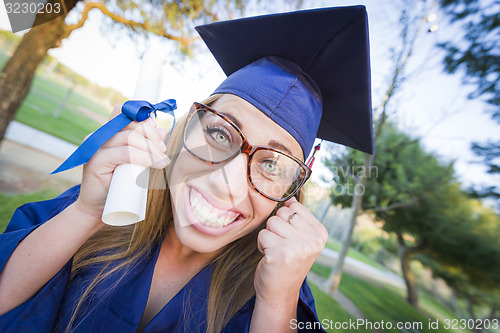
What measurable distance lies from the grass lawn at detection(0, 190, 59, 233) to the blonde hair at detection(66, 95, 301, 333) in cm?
302

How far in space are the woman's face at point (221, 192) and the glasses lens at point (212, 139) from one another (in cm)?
5

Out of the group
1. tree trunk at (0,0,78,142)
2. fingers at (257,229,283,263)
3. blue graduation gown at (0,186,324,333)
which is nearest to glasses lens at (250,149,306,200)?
fingers at (257,229,283,263)

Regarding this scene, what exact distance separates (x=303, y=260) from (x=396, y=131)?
7.45 meters

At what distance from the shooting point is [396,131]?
700 cm

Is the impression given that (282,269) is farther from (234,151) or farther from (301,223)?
(234,151)

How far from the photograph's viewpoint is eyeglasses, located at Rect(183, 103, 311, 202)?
1.25 meters

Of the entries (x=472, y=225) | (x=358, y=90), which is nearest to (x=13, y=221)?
(x=358, y=90)

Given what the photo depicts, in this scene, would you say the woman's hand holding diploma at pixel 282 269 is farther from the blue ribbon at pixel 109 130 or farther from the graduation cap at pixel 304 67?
the blue ribbon at pixel 109 130

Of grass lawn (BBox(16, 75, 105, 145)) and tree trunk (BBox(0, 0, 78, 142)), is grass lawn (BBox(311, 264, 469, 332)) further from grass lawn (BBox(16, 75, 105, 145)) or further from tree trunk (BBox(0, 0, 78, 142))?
grass lawn (BBox(16, 75, 105, 145))

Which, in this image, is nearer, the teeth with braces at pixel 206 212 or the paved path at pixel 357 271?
the teeth with braces at pixel 206 212

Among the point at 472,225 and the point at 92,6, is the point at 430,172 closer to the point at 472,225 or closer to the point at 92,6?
the point at 472,225

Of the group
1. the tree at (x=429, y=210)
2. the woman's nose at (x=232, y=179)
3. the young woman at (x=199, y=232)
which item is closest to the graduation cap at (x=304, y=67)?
the young woman at (x=199, y=232)

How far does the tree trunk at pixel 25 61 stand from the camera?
3.53 m

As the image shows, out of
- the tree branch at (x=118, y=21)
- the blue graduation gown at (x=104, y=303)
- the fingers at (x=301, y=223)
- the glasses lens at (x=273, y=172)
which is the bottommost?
the blue graduation gown at (x=104, y=303)
